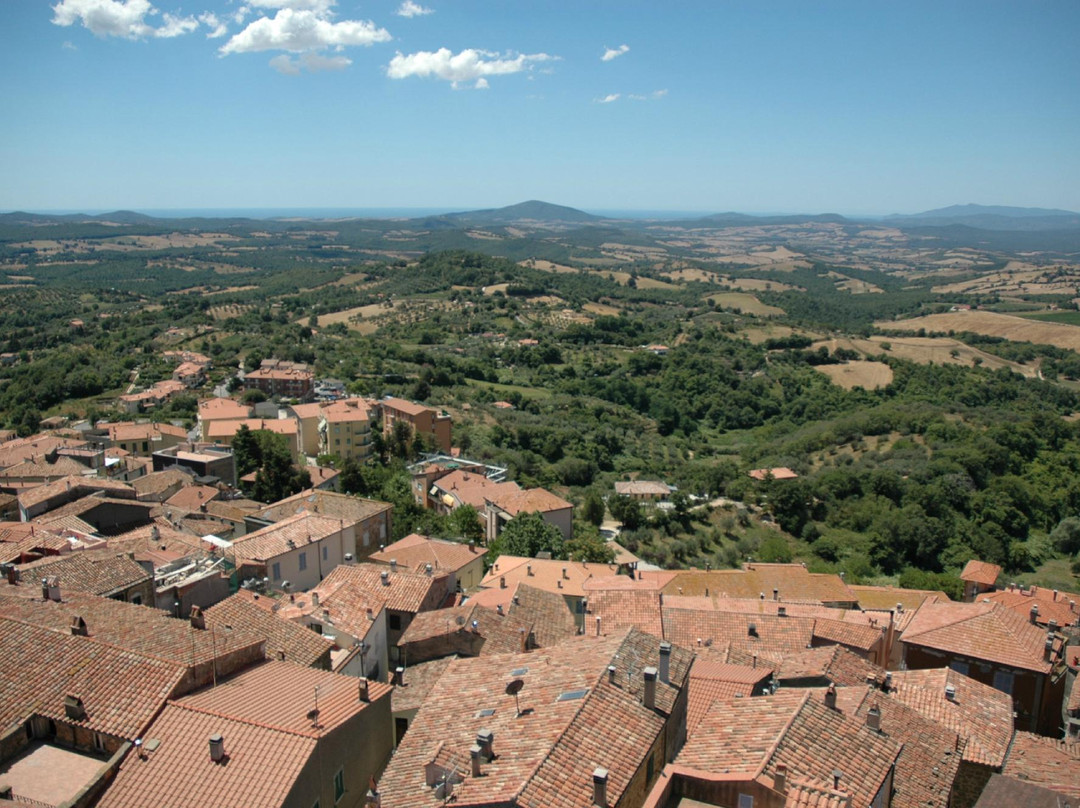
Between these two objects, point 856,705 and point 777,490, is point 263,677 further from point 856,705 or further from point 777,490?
point 777,490

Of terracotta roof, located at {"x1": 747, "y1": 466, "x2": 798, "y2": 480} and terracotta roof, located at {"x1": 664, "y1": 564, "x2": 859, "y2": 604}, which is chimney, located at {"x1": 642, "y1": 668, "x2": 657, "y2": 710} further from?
terracotta roof, located at {"x1": 747, "y1": 466, "x2": 798, "y2": 480}

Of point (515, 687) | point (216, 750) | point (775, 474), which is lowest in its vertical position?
point (775, 474)

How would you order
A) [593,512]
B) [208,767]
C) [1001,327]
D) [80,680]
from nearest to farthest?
[208,767] < [80,680] < [593,512] < [1001,327]

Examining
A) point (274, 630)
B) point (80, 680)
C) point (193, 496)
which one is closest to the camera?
point (80, 680)

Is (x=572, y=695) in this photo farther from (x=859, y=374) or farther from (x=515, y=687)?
(x=859, y=374)

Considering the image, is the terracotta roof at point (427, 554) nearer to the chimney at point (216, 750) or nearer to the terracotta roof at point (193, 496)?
the terracotta roof at point (193, 496)

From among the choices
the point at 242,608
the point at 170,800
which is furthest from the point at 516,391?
the point at 170,800

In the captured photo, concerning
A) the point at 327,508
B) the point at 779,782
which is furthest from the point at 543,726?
the point at 327,508
